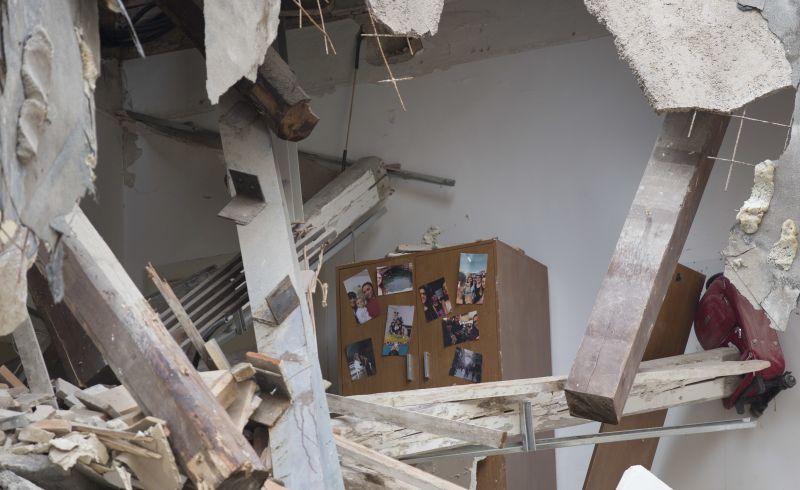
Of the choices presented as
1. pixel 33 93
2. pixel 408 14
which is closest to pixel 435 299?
pixel 408 14

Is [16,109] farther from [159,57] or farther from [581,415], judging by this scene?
[159,57]

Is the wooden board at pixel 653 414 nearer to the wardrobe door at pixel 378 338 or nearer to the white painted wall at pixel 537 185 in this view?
the white painted wall at pixel 537 185

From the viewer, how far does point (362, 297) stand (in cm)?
628

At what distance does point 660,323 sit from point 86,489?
3.66 meters

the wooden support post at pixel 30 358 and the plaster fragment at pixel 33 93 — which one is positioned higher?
the plaster fragment at pixel 33 93

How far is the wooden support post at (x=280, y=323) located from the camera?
3.54 metres

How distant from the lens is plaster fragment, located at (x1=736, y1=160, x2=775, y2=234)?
3.75 metres

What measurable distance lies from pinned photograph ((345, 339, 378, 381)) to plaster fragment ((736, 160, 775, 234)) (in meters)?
2.96

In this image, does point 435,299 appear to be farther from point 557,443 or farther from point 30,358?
point 30,358

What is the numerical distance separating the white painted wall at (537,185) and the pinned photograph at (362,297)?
700 mm

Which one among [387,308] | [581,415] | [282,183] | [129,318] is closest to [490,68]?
[387,308]

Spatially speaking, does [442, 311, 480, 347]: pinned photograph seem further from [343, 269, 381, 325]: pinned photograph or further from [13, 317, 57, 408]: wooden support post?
[13, 317, 57, 408]: wooden support post

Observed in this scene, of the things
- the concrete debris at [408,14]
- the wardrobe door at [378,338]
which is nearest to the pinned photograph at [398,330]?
the wardrobe door at [378,338]

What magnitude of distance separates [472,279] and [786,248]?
2.35 metres
